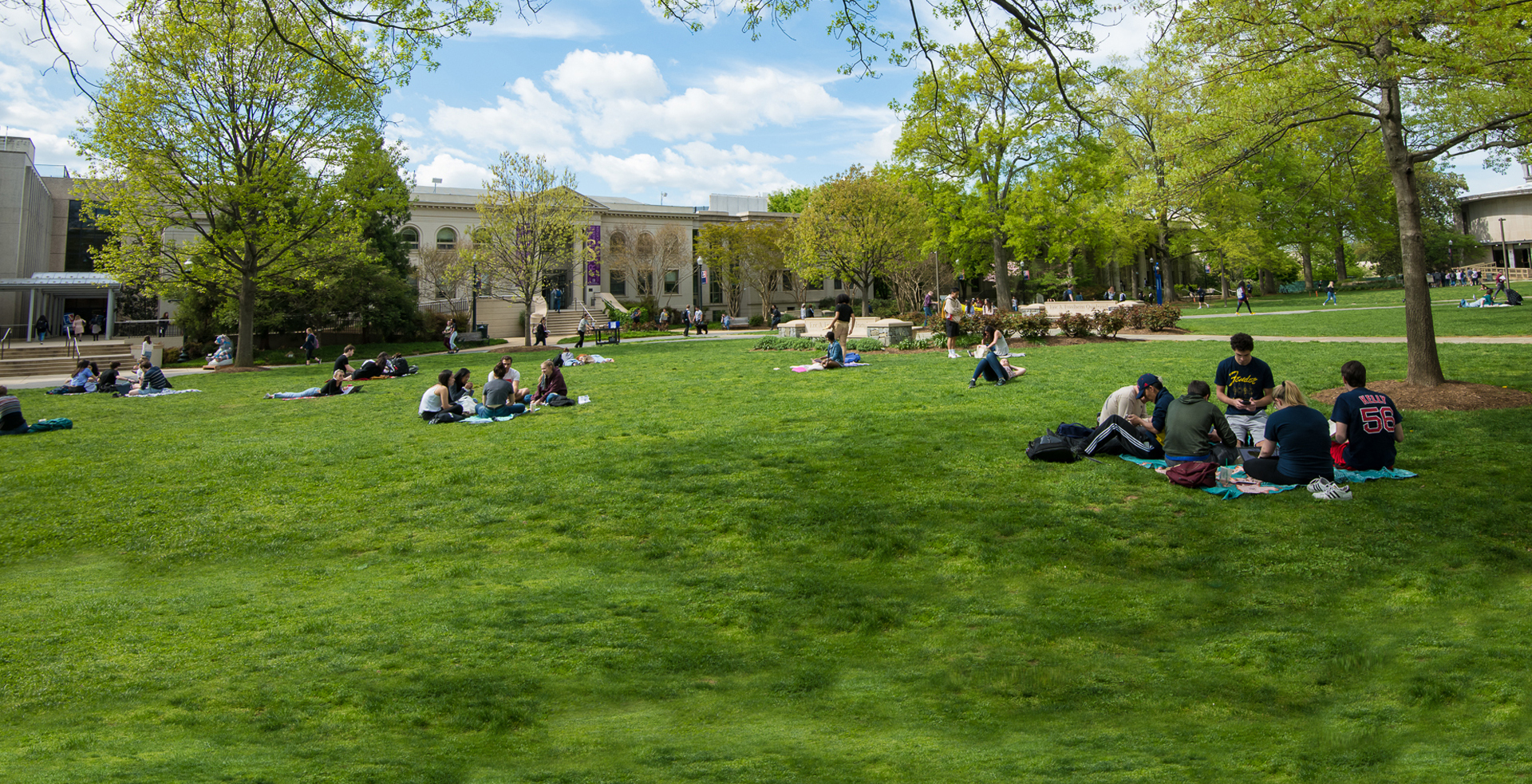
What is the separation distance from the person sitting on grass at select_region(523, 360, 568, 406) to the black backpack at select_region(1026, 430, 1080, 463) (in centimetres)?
853

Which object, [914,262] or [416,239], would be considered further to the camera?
[416,239]

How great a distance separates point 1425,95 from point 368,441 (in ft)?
53.7

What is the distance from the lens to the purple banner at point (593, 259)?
138 ft

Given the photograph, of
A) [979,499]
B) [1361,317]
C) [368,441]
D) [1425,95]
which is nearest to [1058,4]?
[979,499]

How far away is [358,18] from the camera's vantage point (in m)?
8.54

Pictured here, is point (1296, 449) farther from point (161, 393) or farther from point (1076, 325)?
point (161, 393)

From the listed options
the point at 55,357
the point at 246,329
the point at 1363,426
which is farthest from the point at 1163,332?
the point at 55,357

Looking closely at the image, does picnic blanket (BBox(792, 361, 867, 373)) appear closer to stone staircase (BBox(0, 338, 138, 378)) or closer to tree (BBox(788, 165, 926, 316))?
stone staircase (BBox(0, 338, 138, 378))

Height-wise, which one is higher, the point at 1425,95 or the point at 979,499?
the point at 1425,95

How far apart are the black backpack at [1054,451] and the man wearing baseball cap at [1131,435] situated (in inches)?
9.7

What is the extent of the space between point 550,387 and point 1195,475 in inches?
414

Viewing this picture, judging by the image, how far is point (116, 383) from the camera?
19859 mm

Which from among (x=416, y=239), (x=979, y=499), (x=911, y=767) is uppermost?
(x=416, y=239)

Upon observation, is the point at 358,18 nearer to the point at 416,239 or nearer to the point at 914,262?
the point at 914,262
